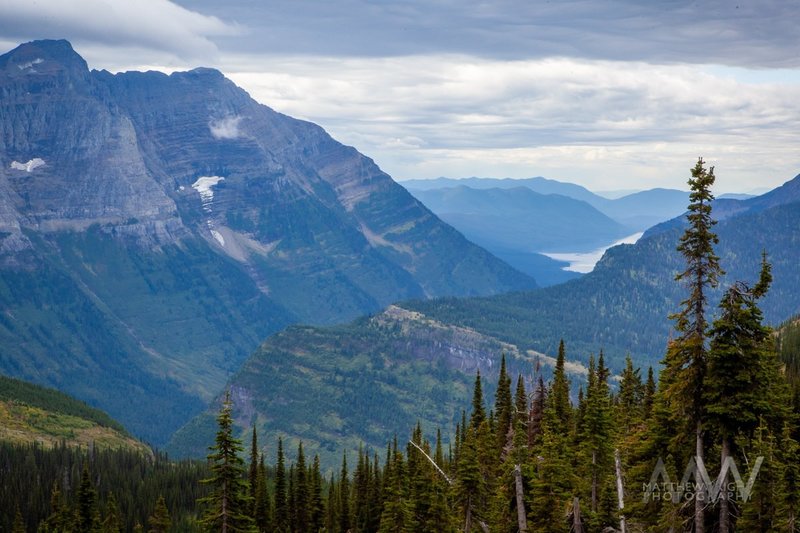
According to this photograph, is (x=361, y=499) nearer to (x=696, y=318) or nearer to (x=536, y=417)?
(x=536, y=417)

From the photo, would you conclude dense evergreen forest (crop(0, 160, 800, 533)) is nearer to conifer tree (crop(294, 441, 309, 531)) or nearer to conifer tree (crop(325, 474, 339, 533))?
conifer tree (crop(294, 441, 309, 531))

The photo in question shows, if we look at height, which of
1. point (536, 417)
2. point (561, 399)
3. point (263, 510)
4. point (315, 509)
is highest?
point (561, 399)

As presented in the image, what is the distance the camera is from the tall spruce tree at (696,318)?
37.4 metres

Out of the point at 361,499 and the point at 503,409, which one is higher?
the point at 503,409

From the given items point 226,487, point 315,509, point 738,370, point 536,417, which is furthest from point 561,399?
point 315,509

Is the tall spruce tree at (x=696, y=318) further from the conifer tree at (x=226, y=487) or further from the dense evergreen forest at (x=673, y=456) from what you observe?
the conifer tree at (x=226, y=487)


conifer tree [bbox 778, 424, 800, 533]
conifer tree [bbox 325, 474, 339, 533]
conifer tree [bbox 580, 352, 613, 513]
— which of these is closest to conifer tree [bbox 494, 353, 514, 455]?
conifer tree [bbox 580, 352, 613, 513]

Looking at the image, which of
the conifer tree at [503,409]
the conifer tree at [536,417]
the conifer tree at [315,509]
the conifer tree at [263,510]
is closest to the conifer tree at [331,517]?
the conifer tree at [315,509]

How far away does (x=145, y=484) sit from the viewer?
192 m

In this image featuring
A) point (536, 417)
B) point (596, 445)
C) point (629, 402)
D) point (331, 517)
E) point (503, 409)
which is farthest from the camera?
point (331, 517)

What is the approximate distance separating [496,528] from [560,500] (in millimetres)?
7579

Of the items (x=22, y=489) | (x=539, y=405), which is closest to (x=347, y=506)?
(x=539, y=405)

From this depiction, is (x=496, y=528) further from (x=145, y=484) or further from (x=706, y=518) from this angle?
(x=145, y=484)

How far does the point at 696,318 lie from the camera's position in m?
38.2
